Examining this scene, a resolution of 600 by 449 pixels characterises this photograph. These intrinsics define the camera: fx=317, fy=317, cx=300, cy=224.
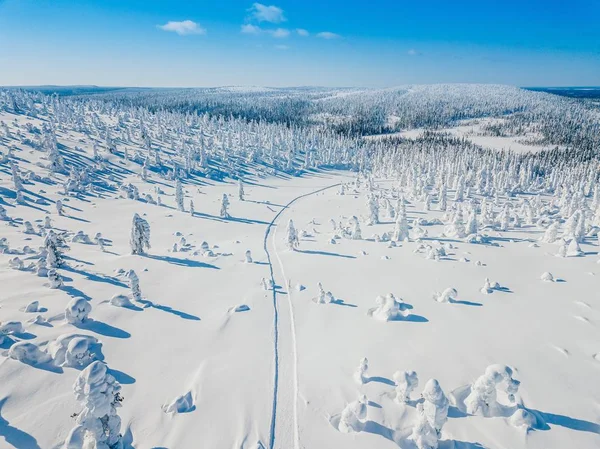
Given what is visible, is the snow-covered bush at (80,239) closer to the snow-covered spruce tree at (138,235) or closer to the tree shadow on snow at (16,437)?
the snow-covered spruce tree at (138,235)

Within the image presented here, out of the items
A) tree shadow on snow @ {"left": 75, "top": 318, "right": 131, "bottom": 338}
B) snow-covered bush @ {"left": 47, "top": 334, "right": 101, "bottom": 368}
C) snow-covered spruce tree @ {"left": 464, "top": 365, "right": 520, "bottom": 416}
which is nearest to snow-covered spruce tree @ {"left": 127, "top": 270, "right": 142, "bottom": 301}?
tree shadow on snow @ {"left": 75, "top": 318, "right": 131, "bottom": 338}

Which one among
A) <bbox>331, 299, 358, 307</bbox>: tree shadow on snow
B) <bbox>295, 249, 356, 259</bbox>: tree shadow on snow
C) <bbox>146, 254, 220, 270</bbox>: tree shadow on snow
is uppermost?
<bbox>331, 299, 358, 307</bbox>: tree shadow on snow

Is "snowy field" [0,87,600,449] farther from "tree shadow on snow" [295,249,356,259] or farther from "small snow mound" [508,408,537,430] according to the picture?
"tree shadow on snow" [295,249,356,259]

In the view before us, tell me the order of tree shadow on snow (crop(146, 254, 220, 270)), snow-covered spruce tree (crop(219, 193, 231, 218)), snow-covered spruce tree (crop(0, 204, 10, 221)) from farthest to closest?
snow-covered spruce tree (crop(219, 193, 231, 218)) < snow-covered spruce tree (crop(0, 204, 10, 221)) < tree shadow on snow (crop(146, 254, 220, 270))

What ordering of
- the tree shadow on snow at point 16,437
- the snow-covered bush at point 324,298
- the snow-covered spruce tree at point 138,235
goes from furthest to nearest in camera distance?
the snow-covered spruce tree at point 138,235 → the snow-covered bush at point 324,298 → the tree shadow on snow at point 16,437

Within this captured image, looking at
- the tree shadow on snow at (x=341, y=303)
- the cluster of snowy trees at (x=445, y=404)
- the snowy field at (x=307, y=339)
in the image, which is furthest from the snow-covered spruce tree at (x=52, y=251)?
the cluster of snowy trees at (x=445, y=404)

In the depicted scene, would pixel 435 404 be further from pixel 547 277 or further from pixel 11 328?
pixel 547 277

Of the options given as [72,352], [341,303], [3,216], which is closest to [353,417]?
[341,303]
